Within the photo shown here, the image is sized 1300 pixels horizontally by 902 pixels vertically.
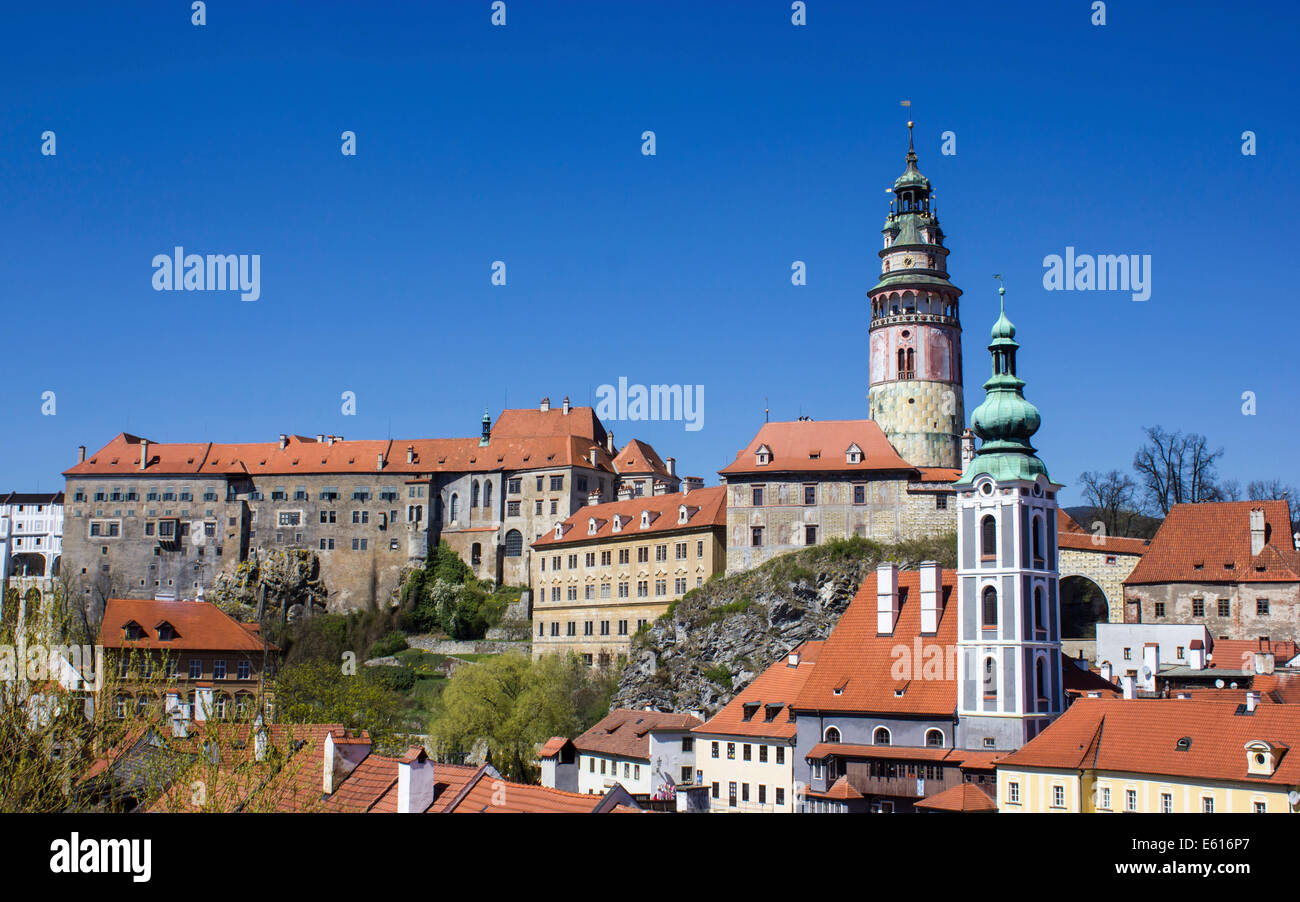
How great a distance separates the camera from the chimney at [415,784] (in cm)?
2411

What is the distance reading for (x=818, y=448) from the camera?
6838 centimetres

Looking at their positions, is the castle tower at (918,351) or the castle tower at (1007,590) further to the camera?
the castle tower at (918,351)

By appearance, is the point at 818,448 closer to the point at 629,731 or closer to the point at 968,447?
the point at 968,447

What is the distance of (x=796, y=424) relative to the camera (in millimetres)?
70125

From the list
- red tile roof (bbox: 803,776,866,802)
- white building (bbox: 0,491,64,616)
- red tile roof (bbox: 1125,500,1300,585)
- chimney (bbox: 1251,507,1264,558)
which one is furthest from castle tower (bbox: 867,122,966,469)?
white building (bbox: 0,491,64,616)

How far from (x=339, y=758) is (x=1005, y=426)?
2885 cm

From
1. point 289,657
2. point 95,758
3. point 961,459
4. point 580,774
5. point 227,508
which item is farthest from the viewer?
point 227,508

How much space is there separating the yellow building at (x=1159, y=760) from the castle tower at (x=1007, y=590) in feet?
15.7

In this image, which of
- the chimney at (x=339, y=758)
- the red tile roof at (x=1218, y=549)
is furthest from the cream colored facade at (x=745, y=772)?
the red tile roof at (x=1218, y=549)

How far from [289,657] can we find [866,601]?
137 feet

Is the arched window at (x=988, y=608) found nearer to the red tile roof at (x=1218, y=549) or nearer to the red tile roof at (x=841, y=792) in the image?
the red tile roof at (x=841, y=792)
